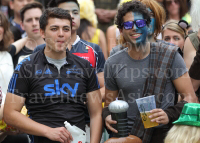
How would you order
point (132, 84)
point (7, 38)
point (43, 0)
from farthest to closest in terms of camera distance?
point (43, 0), point (7, 38), point (132, 84)

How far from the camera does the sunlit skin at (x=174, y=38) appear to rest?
195 inches

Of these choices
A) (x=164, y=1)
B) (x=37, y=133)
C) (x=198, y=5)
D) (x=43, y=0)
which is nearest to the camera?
(x=37, y=133)

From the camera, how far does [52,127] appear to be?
337cm

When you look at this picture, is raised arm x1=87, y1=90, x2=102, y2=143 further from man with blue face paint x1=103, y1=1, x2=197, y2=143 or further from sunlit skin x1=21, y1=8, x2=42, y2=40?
sunlit skin x1=21, y1=8, x2=42, y2=40

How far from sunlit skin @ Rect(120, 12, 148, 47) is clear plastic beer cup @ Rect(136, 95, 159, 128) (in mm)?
623

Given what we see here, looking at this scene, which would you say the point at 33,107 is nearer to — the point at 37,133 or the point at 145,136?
the point at 37,133

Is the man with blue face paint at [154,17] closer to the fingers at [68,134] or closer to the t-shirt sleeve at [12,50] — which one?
the fingers at [68,134]

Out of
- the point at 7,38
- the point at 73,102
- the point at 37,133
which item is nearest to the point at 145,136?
the point at 73,102

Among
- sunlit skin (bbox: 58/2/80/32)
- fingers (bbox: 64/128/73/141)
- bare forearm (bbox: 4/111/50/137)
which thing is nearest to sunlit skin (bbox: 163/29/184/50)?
sunlit skin (bbox: 58/2/80/32)

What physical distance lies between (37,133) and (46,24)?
1.12 meters

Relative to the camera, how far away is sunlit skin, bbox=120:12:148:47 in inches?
141

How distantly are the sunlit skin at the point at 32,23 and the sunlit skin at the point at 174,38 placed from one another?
1869 mm

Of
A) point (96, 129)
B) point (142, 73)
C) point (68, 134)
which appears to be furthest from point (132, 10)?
point (68, 134)

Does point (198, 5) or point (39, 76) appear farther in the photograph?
point (198, 5)
